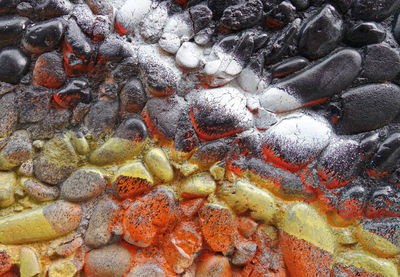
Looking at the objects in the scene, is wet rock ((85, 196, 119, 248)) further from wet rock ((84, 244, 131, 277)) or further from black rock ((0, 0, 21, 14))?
black rock ((0, 0, 21, 14))

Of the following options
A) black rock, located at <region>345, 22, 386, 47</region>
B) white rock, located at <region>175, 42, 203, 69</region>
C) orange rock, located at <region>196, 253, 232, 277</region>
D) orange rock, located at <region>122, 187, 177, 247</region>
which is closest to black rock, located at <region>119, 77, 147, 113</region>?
white rock, located at <region>175, 42, 203, 69</region>

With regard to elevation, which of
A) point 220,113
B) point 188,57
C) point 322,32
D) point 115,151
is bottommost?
point 115,151

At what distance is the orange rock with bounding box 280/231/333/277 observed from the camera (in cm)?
93

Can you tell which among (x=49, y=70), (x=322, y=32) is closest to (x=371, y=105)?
(x=322, y=32)

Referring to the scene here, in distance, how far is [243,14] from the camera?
35.8 inches

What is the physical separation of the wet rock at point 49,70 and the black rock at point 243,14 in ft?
1.39

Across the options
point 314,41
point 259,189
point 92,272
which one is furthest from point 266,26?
point 92,272

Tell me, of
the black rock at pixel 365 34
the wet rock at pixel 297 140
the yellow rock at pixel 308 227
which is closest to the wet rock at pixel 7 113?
the wet rock at pixel 297 140

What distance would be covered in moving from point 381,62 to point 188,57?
0.47 m

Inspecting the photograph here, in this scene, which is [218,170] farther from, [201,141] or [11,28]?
[11,28]

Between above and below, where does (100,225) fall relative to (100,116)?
below

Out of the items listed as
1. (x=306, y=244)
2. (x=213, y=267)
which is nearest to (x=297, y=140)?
(x=306, y=244)

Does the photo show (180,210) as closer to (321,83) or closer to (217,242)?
(217,242)

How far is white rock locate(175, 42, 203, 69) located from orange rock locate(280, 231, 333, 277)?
50 centimetres
